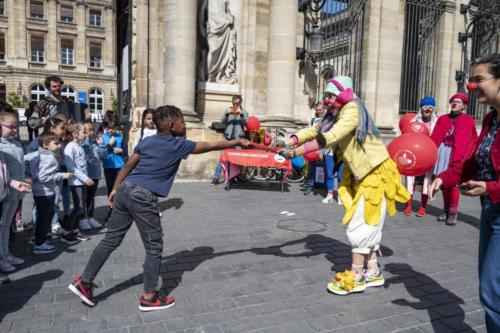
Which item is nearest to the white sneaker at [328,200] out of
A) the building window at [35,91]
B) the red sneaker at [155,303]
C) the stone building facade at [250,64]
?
the stone building facade at [250,64]

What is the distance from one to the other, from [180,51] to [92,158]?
477 centimetres

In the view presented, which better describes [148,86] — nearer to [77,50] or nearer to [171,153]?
[171,153]

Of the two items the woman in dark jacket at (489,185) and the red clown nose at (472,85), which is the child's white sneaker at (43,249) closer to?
the woman in dark jacket at (489,185)

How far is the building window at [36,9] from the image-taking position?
4850cm

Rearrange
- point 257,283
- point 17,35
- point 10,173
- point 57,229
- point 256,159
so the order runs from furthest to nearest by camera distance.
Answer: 1. point 17,35
2. point 256,159
3. point 57,229
4. point 10,173
5. point 257,283

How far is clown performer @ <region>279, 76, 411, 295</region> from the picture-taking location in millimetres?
3721

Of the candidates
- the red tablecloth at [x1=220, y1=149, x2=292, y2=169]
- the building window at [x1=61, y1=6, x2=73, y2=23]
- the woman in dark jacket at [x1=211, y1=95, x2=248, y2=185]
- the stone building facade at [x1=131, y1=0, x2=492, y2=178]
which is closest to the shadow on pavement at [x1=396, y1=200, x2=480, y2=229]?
the red tablecloth at [x1=220, y1=149, x2=292, y2=169]

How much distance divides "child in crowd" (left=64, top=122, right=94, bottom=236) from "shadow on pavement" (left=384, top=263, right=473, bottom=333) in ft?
12.3

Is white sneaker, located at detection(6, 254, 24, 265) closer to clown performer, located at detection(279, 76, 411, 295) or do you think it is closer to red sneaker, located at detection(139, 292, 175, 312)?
red sneaker, located at detection(139, 292, 175, 312)

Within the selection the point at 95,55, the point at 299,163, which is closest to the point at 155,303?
the point at 299,163

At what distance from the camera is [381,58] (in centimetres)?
1231

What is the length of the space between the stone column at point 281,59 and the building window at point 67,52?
153ft

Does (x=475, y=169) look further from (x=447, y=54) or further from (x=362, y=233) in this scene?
(x=447, y=54)

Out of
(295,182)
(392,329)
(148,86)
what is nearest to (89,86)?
(148,86)
